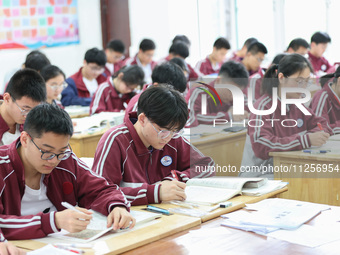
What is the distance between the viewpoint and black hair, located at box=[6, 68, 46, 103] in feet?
8.96

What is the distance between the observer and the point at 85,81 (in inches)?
229

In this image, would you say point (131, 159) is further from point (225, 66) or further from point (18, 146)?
point (225, 66)

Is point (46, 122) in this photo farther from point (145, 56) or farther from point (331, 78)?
point (145, 56)

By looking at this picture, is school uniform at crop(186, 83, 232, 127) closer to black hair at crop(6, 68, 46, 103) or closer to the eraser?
black hair at crop(6, 68, 46, 103)

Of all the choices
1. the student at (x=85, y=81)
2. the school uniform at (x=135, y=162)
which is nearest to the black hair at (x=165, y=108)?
the school uniform at (x=135, y=162)

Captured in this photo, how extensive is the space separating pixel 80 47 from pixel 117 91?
137 inches

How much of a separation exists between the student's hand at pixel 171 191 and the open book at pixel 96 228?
0.16 meters

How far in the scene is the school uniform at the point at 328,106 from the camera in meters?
3.68

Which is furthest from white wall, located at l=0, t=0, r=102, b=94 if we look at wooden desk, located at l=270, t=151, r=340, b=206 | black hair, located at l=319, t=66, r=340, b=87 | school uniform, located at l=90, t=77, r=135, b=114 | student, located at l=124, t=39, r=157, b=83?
wooden desk, located at l=270, t=151, r=340, b=206

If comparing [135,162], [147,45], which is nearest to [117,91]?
[147,45]

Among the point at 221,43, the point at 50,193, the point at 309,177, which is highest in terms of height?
the point at 221,43

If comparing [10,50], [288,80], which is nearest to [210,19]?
[10,50]

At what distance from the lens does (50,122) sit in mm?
1782

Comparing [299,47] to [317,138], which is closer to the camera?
[317,138]
